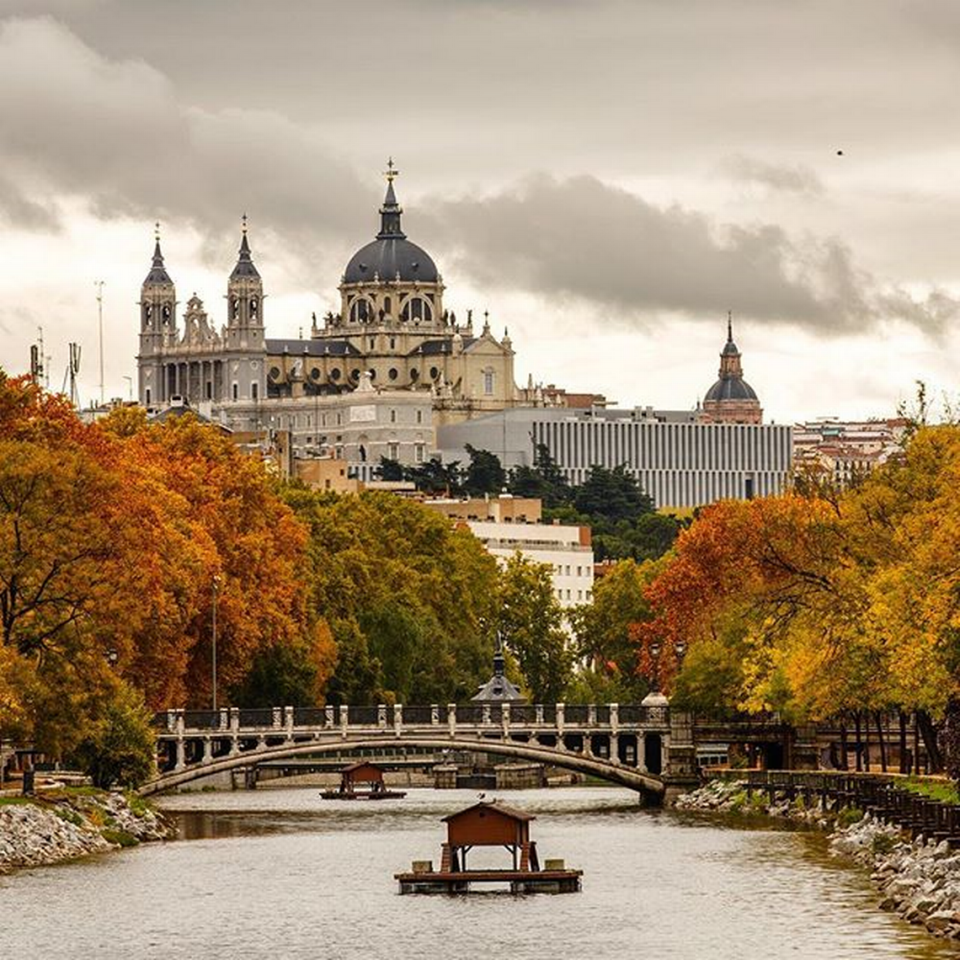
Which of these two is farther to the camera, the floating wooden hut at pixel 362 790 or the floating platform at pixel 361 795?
the floating wooden hut at pixel 362 790

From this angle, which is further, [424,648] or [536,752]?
[424,648]

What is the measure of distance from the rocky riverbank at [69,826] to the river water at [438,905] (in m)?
0.81

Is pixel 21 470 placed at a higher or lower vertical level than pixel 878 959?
higher

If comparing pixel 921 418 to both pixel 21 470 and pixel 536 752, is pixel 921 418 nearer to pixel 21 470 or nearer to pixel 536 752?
pixel 536 752

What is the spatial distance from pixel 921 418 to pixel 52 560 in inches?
1037

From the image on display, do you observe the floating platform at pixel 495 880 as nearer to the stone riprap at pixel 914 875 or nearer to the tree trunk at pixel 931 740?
the stone riprap at pixel 914 875

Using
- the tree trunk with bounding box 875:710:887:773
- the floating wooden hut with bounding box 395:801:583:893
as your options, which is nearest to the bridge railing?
the tree trunk with bounding box 875:710:887:773

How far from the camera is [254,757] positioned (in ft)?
344

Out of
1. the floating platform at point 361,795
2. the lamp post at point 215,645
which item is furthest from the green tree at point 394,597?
the lamp post at point 215,645

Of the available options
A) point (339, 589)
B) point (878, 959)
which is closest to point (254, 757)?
point (339, 589)

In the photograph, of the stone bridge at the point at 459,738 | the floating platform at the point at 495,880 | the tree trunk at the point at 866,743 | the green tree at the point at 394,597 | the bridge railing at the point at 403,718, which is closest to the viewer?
the floating platform at the point at 495,880

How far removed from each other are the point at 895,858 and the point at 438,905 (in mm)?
9380

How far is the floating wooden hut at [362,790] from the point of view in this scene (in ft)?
413

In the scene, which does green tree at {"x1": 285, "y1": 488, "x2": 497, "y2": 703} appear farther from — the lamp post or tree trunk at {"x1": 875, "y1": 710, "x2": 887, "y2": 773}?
tree trunk at {"x1": 875, "y1": 710, "x2": 887, "y2": 773}
